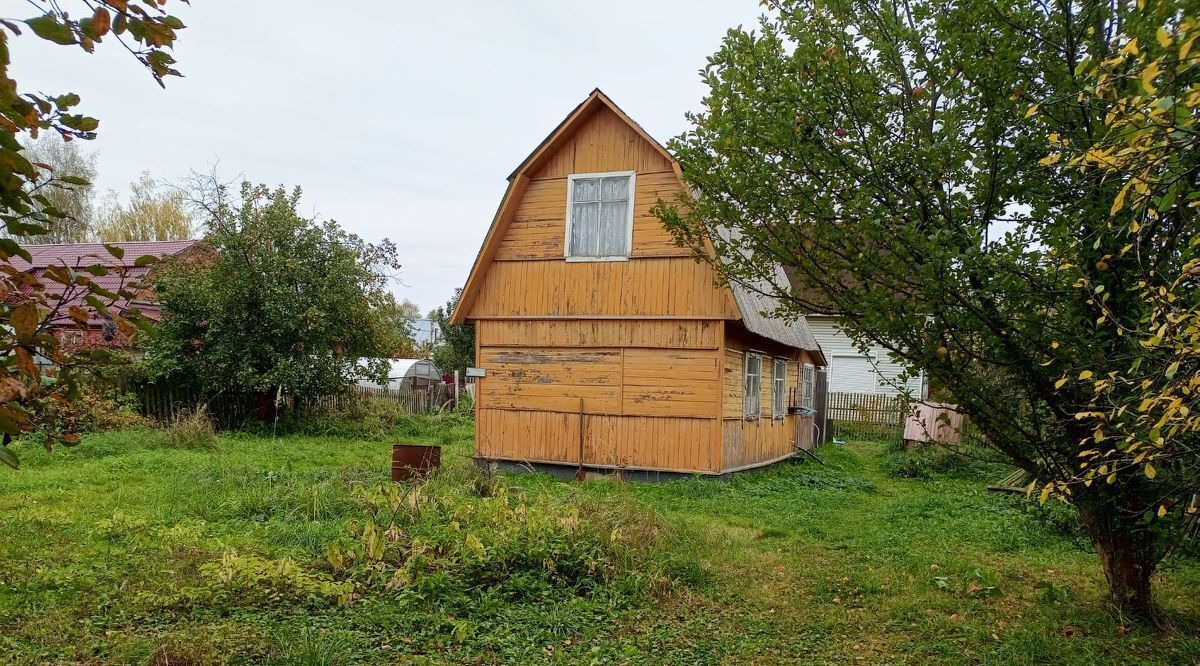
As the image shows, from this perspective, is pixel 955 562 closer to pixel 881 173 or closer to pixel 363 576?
pixel 881 173

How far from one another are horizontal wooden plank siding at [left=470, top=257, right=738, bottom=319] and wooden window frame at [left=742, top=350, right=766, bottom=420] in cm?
201

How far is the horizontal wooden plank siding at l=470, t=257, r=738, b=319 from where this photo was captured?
1200cm

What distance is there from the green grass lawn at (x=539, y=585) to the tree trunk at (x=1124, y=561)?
0.58 feet

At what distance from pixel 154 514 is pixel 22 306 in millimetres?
7327

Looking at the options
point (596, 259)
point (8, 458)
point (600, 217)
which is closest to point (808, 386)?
point (596, 259)

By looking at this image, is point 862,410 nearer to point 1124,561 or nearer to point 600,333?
point 600,333

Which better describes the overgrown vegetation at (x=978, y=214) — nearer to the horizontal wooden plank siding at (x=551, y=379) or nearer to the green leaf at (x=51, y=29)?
the green leaf at (x=51, y=29)

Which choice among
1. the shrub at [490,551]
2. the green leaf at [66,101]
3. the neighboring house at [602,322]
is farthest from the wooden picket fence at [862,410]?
the green leaf at [66,101]

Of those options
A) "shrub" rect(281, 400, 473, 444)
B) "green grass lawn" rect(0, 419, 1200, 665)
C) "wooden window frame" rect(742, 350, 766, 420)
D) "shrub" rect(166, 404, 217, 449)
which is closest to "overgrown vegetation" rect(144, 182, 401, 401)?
"shrub" rect(281, 400, 473, 444)

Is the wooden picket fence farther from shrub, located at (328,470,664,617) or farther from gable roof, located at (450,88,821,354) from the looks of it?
shrub, located at (328,470,664,617)

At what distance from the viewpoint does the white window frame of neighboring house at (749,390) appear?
1344 centimetres

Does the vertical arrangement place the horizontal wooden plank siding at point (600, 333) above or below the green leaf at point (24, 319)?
above

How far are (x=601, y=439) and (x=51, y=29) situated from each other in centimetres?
1131

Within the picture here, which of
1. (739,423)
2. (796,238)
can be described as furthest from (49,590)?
(739,423)
